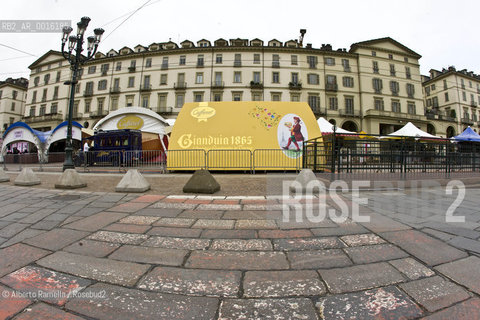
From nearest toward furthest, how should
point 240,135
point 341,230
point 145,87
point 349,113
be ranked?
point 341,230, point 240,135, point 349,113, point 145,87

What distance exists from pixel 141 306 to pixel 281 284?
0.90 meters

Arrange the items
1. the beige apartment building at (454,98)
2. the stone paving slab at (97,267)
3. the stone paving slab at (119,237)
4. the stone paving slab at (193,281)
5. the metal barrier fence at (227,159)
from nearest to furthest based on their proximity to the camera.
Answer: the stone paving slab at (193,281) → the stone paving slab at (97,267) → the stone paving slab at (119,237) → the metal barrier fence at (227,159) → the beige apartment building at (454,98)

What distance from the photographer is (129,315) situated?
108cm

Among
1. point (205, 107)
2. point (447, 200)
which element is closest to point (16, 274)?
point (447, 200)

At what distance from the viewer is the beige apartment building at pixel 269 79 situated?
95.3 feet

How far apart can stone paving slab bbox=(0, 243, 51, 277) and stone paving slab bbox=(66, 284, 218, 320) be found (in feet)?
2.77

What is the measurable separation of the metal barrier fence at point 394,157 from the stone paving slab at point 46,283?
5.25m

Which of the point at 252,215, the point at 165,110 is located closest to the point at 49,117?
the point at 165,110

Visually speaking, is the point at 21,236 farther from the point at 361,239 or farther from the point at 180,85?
the point at 180,85

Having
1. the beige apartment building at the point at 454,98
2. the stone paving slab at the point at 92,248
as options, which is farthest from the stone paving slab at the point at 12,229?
the beige apartment building at the point at 454,98

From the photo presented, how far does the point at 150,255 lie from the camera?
1.74 metres

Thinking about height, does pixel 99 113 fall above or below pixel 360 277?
above

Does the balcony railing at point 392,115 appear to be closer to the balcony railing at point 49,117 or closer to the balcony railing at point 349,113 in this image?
the balcony railing at point 349,113

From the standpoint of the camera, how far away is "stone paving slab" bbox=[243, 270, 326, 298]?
125cm
